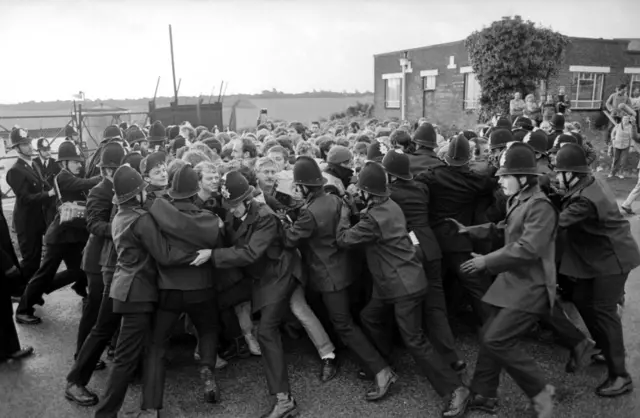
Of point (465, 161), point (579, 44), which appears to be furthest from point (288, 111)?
point (465, 161)

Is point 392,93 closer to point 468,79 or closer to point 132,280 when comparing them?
point 468,79

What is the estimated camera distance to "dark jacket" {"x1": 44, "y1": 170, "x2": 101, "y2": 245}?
5664mm

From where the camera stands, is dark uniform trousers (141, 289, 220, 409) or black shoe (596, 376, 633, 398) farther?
black shoe (596, 376, 633, 398)

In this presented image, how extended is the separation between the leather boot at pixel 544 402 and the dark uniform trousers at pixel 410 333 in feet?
1.81

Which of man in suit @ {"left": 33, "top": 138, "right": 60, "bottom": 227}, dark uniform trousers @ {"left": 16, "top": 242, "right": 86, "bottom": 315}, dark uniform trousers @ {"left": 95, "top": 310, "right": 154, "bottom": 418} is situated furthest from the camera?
man in suit @ {"left": 33, "top": 138, "right": 60, "bottom": 227}

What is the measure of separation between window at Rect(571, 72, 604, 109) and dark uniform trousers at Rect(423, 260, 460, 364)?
2078cm

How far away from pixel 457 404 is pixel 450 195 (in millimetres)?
1921

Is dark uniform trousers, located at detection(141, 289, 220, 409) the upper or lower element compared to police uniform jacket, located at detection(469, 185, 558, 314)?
lower

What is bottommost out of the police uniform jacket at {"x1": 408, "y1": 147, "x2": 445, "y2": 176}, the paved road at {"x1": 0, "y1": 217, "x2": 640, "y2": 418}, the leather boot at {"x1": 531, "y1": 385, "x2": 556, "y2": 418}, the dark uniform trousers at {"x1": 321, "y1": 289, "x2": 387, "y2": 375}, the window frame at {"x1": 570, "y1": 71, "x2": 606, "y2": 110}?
the paved road at {"x1": 0, "y1": 217, "x2": 640, "y2": 418}

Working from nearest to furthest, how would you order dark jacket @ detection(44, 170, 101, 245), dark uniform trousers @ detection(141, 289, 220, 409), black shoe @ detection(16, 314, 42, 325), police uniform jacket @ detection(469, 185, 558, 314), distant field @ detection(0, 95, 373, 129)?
police uniform jacket @ detection(469, 185, 558, 314) < dark uniform trousers @ detection(141, 289, 220, 409) < dark jacket @ detection(44, 170, 101, 245) < black shoe @ detection(16, 314, 42, 325) < distant field @ detection(0, 95, 373, 129)

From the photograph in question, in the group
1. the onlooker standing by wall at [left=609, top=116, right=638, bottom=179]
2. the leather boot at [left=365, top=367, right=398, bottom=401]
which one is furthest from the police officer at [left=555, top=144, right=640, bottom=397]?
the onlooker standing by wall at [left=609, top=116, right=638, bottom=179]

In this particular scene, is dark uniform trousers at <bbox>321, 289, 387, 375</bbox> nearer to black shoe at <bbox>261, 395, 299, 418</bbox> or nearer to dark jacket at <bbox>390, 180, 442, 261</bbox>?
black shoe at <bbox>261, 395, 299, 418</bbox>

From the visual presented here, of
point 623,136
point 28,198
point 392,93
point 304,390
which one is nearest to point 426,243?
point 304,390

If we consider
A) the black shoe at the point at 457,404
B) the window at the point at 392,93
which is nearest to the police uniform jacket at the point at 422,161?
the black shoe at the point at 457,404
